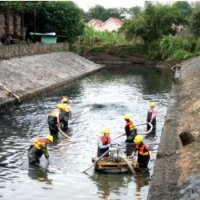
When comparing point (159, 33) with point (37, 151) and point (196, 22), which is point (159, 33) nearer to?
point (196, 22)

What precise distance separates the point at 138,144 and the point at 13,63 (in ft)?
96.4

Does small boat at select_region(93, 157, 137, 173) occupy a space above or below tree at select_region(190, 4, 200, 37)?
below

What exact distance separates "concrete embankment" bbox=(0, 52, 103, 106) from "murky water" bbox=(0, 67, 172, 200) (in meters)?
1.33

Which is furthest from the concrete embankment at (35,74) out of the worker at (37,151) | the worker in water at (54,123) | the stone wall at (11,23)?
the worker at (37,151)

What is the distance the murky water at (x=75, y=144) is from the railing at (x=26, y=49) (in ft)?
24.3

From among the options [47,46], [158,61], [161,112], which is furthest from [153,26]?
[161,112]

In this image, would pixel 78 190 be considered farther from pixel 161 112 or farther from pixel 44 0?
pixel 44 0

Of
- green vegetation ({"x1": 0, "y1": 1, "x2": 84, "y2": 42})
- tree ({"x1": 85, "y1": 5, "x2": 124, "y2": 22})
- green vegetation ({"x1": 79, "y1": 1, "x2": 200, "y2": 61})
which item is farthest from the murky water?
tree ({"x1": 85, "y1": 5, "x2": 124, "y2": 22})

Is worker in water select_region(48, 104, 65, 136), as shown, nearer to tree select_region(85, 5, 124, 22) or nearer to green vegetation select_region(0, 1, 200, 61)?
green vegetation select_region(0, 1, 200, 61)

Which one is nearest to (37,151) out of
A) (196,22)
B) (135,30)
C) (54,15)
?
(54,15)

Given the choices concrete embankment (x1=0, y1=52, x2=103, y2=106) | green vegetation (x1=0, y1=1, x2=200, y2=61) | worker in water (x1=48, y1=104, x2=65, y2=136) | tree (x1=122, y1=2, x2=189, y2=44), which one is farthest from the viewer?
tree (x1=122, y1=2, x2=189, y2=44)

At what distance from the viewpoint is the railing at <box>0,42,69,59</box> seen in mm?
45688

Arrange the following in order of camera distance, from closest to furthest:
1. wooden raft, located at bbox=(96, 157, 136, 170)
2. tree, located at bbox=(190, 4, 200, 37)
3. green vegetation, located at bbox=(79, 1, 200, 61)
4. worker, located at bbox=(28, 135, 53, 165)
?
wooden raft, located at bbox=(96, 157, 136, 170) → worker, located at bbox=(28, 135, 53, 165) → tree, located at bbox=(190, 4, 200, 37) → green vegetation, located at bbox=(79, 1, 200, 61)

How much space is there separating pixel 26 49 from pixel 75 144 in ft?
106
